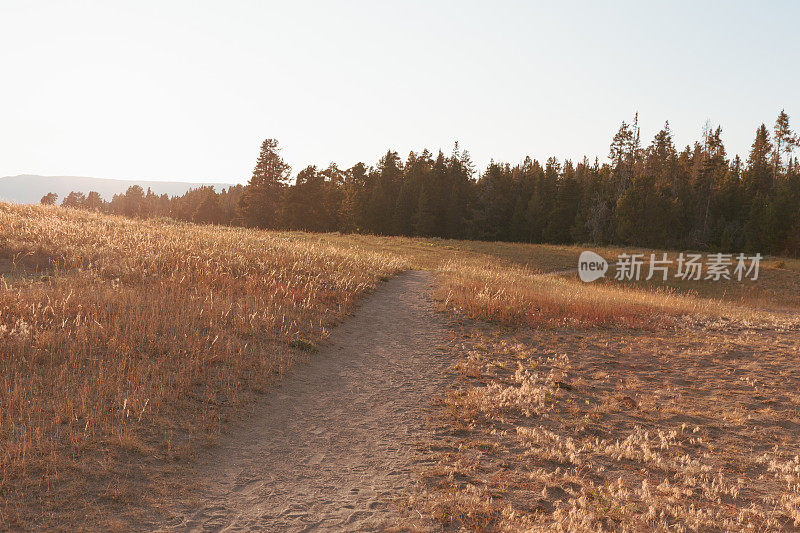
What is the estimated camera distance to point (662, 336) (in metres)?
12.7

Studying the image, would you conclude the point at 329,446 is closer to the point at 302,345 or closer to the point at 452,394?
the point at 452,394

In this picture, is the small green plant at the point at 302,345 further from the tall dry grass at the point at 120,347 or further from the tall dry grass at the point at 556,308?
the tall dry grass at the point at 556,308

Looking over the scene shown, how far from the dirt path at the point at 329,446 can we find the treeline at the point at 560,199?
2180 inches

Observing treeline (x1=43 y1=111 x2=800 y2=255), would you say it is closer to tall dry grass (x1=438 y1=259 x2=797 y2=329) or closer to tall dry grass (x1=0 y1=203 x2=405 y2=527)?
tall dry grass (x1=438 y1=259 x2=797 y2=329)

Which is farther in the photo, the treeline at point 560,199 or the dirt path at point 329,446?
the treeline at point 560,199

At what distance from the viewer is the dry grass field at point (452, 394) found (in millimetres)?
4512

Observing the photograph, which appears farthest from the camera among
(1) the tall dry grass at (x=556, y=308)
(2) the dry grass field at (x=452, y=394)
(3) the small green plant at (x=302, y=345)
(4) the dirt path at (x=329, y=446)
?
(1) the tall dry grass at (x=556, y=308)

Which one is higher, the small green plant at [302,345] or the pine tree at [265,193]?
the pine tree at [265,193]

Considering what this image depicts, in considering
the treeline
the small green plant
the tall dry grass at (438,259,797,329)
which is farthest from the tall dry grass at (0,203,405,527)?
the treeline

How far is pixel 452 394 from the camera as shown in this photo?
300 inches

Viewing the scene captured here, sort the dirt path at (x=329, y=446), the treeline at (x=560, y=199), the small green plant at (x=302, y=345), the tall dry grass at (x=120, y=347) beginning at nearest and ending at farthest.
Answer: the dirt path at (x=329, y=446), the tall dry grass at (x=120, y=347), the small green plant at (x=302, y=345), the treeline at (x=560, y=199)

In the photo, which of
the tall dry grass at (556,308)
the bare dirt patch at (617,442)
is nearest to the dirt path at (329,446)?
the bare dirt patch at (617,442)

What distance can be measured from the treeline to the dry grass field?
51583mm

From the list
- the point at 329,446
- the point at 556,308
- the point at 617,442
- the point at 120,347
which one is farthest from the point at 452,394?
the point at 556,308
